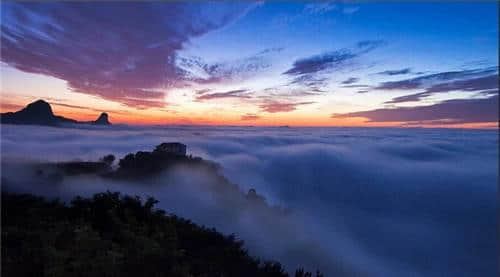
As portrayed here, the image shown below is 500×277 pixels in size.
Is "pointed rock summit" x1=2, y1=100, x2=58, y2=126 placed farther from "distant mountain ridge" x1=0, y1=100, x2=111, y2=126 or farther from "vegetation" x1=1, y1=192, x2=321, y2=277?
"vegetation" x1=1, y1=192, x2=321, y2=277

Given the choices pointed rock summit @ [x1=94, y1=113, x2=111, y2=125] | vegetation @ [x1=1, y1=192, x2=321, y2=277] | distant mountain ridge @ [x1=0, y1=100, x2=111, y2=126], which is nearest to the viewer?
vegetation @ [x1=1, y1=192, x2=321, y2=277]

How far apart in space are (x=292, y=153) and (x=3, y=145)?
73274 millimetres

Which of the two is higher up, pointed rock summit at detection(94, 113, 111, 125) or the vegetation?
pointed rock summit at detection(94, 113, 111, 125)

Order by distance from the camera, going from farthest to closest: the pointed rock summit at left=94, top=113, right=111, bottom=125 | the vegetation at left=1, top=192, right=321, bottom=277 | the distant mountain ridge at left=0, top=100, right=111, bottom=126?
1. the pointed rock summit at left=94, top=113, right=111, bottom=125
2. the distant mountain ridge at left=0, top=100, right=111, bottom=126
3. the vegetation at left=1, top=192, right=321, bottom=277

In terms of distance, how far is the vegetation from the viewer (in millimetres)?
4172

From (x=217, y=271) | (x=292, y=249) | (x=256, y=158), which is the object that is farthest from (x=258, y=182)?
(x=217, y=271)

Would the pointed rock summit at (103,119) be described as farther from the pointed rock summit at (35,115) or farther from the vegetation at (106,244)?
the vegetation at (106,244)

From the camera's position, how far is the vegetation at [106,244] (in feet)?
13.7

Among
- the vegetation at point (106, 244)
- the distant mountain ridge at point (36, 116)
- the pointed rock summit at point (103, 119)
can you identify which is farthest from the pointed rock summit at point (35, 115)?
the vegetation at point (106, 244)

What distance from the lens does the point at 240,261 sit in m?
6.08

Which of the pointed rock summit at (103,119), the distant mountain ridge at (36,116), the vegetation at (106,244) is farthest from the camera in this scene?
the pointed rock summit at (103,119)

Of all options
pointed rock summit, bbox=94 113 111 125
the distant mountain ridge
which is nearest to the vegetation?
the distant mountain ridge

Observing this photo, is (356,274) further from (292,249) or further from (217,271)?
(217,271)

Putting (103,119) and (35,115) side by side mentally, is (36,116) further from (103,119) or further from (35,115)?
(103,119)
